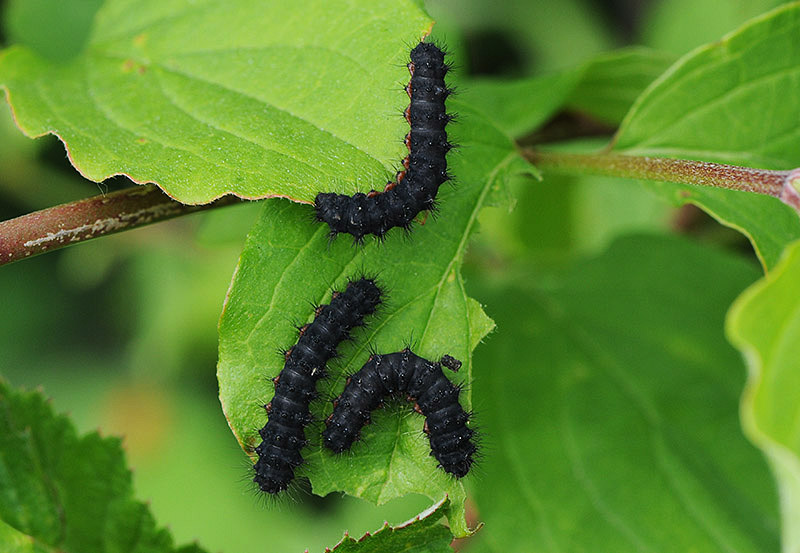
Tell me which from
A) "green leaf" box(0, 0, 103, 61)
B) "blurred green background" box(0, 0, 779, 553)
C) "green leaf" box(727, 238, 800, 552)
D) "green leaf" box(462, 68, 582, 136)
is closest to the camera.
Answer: "green leaf" box(727, 238, 800, 552)

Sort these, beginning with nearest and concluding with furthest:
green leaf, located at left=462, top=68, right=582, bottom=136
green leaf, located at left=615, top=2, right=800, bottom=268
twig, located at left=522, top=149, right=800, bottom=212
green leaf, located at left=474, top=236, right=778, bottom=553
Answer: twig, located at left=522, top=149, right=800, bottom=212 → green leaf, located at left=615, top=2, right=800, bottom=268 → green leaf, located at left=474, top=236, right=778, bottom=553 → green leaf, located at left=462, top=68, right=582, bottom=136

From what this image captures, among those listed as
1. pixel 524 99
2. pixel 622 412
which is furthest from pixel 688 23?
pixel 622 412

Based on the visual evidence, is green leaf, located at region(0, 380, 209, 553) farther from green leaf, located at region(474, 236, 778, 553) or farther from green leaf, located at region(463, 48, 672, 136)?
green leaf, located at region(463, 48, 672, 136)

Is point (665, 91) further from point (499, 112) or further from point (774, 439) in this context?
point (774, 439)

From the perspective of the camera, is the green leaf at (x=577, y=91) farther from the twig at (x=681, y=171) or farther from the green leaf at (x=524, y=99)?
the twig at (x=681, y=171)

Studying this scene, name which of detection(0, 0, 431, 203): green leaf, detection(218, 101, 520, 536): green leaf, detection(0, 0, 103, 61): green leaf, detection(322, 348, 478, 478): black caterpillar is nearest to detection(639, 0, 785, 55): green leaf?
detection(218, 101, 520, 536): green leaf

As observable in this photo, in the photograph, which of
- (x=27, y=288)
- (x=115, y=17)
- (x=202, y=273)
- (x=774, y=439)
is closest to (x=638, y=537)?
(x=774, y=439)
